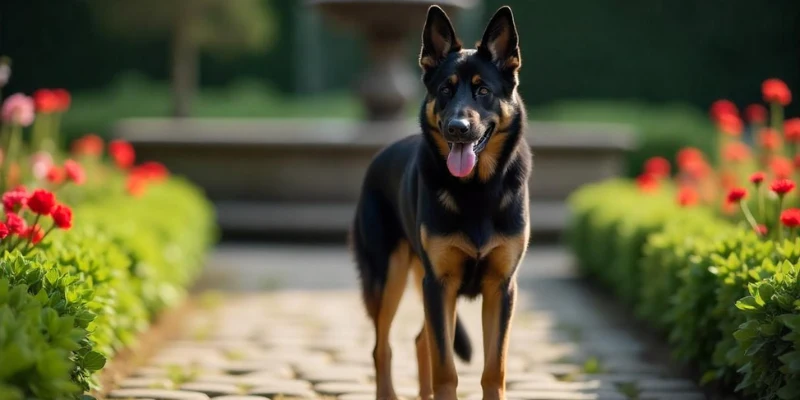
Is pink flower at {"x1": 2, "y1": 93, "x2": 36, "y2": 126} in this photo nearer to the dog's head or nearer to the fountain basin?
the dog's head

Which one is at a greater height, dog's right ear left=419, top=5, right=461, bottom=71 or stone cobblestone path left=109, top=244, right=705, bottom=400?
dog's right ear left=419, top=5, right=461, bottom=71

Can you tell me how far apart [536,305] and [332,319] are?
1506 mm

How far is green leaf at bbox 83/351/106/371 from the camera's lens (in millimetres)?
4016

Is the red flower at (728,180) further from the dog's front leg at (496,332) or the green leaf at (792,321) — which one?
the green leaf at (792,321)

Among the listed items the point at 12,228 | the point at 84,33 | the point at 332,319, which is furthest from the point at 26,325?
the point at 84,33

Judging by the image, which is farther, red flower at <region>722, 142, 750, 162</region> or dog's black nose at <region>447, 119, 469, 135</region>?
red flower at <region>722, 142, 750, 162</region>

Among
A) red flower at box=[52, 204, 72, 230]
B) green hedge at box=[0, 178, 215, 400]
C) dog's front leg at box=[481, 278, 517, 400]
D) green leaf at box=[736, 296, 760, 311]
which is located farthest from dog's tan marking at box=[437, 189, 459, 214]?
red flower at box=[52, 204, 72, 230]

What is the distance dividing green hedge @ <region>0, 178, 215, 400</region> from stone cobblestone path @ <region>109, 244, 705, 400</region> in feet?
1.10

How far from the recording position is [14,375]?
318cm

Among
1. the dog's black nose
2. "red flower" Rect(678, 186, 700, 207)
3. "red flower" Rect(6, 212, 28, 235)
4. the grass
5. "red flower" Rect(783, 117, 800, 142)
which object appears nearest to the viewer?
the dog's black nose

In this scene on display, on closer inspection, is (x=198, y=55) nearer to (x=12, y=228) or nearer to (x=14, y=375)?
(x=12, y=228)

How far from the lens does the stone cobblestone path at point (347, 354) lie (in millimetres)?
5102

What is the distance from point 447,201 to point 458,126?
1.25 feet

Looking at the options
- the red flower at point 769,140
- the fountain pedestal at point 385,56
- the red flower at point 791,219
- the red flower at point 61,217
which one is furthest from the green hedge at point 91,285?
the red flower at point 769,140
